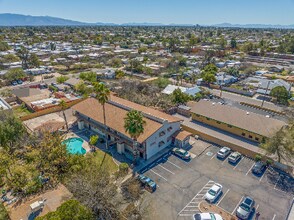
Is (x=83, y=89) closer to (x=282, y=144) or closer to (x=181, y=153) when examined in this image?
(x=181, y=153)

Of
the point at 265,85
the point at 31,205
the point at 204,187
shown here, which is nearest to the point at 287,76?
the point at 265,85

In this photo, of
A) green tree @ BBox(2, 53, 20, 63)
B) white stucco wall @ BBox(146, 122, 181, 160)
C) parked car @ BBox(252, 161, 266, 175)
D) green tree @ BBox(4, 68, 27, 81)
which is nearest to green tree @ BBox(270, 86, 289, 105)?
parked car @ BBox(252, 161, 266, 175)

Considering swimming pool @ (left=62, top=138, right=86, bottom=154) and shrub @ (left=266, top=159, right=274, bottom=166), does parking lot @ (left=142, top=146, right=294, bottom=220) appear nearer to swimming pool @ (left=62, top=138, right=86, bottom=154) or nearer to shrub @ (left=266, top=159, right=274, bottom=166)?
shrub @ (left=266, top=159, right=274, bottom=166)

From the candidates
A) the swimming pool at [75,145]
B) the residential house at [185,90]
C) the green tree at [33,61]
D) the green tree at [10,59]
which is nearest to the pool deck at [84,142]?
the swimming pool at [75,145]

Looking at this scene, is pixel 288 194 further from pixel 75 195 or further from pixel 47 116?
pixel 47 116

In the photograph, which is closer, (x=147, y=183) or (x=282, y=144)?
(x=147, y=183)

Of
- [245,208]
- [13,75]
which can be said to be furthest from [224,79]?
[13,75]
